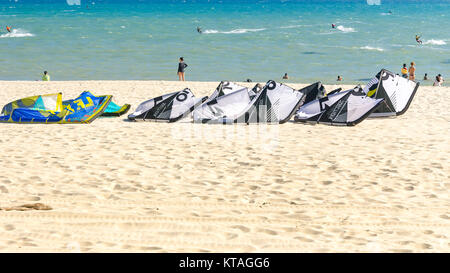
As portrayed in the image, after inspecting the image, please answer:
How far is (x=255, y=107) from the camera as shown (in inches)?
612

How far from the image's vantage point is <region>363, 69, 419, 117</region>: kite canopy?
1672cm

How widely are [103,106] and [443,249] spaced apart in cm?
1137

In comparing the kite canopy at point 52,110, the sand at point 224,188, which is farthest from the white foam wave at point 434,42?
the kite canopy at point 52,110

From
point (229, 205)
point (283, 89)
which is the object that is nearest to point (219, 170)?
point (229, 205)

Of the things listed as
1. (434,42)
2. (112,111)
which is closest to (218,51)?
(434,42)

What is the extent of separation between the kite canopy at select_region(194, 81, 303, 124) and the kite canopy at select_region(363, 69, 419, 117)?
2.37 m

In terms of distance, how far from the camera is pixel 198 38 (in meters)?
60.1

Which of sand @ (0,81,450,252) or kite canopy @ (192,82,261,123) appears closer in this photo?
sand @ (0,81,450,252)

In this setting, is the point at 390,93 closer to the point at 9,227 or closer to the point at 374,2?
the point at 9,227

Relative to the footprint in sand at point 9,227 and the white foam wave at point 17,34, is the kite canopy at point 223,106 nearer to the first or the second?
the footprint in sand at point 9,227

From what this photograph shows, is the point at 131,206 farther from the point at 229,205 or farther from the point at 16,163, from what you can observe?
the point at 16,163

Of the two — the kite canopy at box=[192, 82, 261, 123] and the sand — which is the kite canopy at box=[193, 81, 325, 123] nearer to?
the kite canopy at box=[192, 82, 261, 123]

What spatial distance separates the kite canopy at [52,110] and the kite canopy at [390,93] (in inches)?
306

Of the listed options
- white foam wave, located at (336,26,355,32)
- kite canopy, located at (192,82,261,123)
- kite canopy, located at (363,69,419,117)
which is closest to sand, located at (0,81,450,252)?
kite canopy, located at (192,82,261,123)
